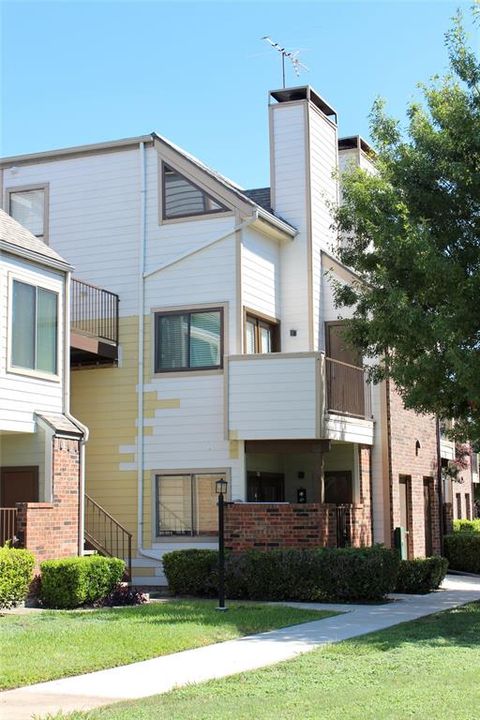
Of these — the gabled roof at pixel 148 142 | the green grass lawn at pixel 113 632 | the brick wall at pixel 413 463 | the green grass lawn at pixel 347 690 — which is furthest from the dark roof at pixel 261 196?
the green grass lawn at pixel 347 690

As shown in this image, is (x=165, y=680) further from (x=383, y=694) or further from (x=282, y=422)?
(x=282, y=422)

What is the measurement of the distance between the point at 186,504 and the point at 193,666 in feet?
32.3

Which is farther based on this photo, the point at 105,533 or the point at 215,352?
the point at 105,533

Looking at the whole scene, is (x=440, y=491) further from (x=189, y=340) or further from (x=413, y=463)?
(x=189, y=340)

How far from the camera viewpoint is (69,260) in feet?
70.7

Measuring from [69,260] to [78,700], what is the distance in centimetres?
1431

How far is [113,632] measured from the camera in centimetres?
1209

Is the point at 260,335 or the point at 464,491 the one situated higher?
the point at 260,335

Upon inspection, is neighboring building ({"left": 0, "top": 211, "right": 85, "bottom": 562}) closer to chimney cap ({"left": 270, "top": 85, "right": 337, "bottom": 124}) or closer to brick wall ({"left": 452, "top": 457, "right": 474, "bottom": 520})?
chimney cap ({"left": 270, "top": 85, "right": 337, "bottom": 124})

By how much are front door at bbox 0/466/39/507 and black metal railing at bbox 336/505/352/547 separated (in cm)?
605

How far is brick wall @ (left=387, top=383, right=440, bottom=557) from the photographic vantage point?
22703mm

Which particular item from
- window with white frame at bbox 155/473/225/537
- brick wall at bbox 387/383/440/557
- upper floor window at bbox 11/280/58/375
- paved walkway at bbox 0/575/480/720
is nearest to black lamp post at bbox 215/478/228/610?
paved walkway at bbox 0/575/480/720

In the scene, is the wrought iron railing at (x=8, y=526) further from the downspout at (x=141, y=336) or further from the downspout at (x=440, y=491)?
the downspout at (x=440, y=491)

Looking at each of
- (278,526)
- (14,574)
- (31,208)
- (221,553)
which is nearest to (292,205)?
(31,208)
